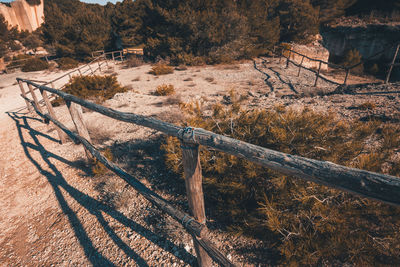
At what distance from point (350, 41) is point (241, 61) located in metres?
19.1

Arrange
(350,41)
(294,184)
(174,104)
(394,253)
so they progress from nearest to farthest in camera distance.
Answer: (394,253)
(294,184)
(174,104)
(350,41)

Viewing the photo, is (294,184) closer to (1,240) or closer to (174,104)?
(1,240)

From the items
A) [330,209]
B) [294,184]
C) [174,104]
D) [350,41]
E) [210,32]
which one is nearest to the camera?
[330,209]

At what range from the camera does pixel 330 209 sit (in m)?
1.99

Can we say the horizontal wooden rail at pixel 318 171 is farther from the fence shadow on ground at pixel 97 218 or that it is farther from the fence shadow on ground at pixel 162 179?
the fence shadow on ground at pixel 97 218

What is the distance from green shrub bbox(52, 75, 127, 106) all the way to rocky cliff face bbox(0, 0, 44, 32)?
1633 inches

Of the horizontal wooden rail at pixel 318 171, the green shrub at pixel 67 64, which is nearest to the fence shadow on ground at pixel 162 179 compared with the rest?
the horizontal wooden rail at pixel 318 171

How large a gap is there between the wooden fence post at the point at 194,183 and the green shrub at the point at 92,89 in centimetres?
824

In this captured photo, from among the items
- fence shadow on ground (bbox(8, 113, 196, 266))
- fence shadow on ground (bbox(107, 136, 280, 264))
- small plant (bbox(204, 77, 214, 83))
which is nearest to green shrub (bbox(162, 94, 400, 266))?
fence shadow on ground (bbox(107, 136, 280, 264))

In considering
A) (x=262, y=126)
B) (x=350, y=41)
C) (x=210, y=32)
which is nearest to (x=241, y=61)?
(x=210, y=32)

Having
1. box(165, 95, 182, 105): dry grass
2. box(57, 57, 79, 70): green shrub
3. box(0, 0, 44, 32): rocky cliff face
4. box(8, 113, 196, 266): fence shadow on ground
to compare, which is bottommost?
box(8, 113, 196, 266): fence shadow on ground

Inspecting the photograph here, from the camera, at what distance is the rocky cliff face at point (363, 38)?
21.8 m

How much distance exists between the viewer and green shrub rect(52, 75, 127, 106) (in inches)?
342

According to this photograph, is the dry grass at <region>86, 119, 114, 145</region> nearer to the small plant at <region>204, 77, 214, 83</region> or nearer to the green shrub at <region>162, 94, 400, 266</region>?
the green shrub at <region>162, 94, 400, 266</region>
